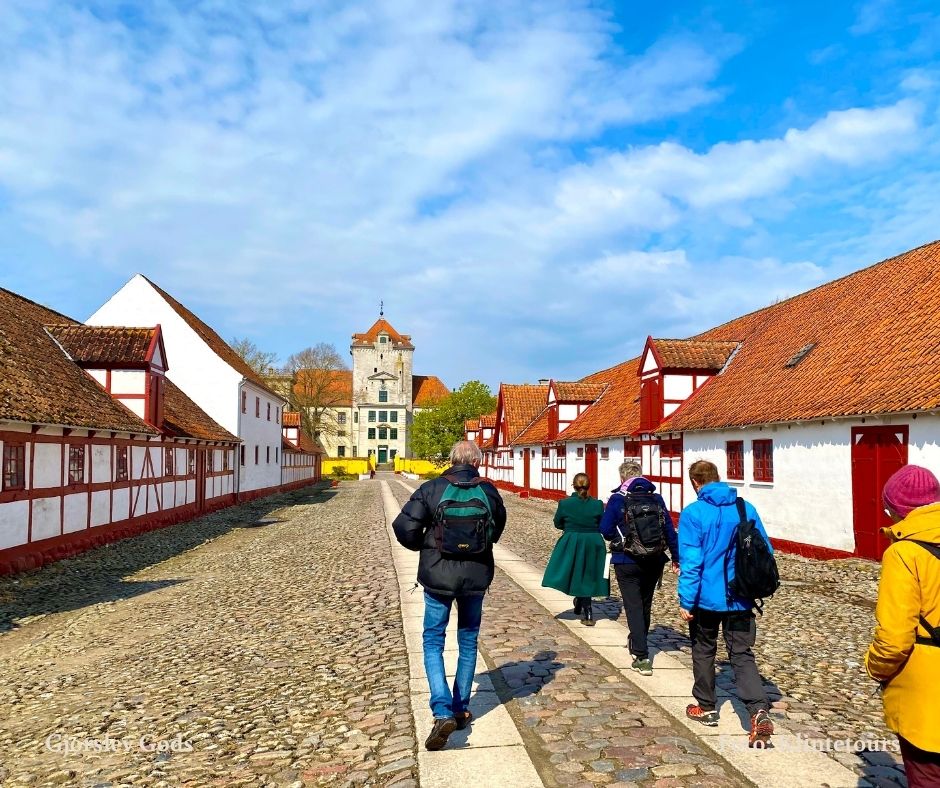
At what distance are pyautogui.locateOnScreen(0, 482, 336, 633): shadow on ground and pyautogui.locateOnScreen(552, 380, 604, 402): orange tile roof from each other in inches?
676

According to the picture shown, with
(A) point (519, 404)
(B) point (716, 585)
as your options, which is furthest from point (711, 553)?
(A) point (519, 404)

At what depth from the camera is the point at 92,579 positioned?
12023 millimetres

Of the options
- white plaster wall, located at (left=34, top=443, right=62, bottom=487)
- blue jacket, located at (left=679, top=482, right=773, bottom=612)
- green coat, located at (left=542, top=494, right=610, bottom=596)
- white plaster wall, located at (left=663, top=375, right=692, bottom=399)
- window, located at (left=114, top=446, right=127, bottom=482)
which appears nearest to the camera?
blue jacket, located at (left=679, top=482, right=773, bottom=612)

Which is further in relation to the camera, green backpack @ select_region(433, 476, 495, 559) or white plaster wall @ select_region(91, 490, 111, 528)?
white plaster wall @ select_region(91, 490, 111, 528)

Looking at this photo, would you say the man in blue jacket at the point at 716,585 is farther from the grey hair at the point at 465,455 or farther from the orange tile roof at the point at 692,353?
the orange tile roof at the point at 692,353

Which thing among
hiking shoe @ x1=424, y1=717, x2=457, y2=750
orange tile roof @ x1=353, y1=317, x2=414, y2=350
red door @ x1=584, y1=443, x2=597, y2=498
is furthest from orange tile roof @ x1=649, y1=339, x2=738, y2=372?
orange tile roof @ x1=353, y1=317, x2=414, y2=350

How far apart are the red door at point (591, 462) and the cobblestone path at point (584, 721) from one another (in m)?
20.2

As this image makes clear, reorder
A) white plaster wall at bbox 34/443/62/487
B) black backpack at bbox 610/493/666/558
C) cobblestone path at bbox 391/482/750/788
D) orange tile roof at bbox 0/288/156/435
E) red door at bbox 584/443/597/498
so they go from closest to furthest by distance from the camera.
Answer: cobblestone path at bbox 391/482/750/788
black backpack at bbox 610/493/666/558
orange tile roof at bbox 0/288/156/435
white plaster wall at bbox 34/443/62/487
red door at bbox 584/443/597/498

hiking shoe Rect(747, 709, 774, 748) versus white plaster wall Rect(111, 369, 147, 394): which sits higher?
white plaster wall Rect(111, 369, 147, 394)

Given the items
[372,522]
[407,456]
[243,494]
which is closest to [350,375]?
[407,456]

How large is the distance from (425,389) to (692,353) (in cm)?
9256

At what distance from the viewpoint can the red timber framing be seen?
12.2 metres

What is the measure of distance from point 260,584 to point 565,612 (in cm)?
515

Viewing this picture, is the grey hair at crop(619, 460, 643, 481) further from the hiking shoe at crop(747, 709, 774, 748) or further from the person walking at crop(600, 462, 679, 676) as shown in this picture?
the hiking shoe at crop(747, 709, 774, 748)
